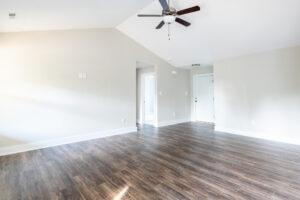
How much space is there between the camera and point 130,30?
189 inches

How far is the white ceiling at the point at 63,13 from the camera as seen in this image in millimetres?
2566

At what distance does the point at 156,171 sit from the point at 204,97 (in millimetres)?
5044

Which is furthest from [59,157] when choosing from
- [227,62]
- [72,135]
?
[227,62]

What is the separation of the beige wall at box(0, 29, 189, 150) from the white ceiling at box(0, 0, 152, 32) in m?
0.38

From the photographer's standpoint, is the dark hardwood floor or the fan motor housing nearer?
the dark hardwood floor

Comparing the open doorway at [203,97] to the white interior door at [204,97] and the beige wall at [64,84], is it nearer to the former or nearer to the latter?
the white interior door at [204,97]

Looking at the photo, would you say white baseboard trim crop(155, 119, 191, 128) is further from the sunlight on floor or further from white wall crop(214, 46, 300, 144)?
the sunlight on floor

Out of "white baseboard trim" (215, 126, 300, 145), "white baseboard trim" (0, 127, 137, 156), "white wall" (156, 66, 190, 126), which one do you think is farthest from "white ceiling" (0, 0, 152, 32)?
"white baseboard trim" (215, 126, 300, 145)

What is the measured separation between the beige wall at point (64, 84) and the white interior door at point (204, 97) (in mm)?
2945

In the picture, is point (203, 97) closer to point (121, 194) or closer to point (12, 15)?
point (121, 194)

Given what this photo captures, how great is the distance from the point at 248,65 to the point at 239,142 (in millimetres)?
2328

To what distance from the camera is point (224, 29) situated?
371 cm

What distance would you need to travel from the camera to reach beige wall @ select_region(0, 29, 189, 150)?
3.38m

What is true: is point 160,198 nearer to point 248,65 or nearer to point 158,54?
point 248,65
